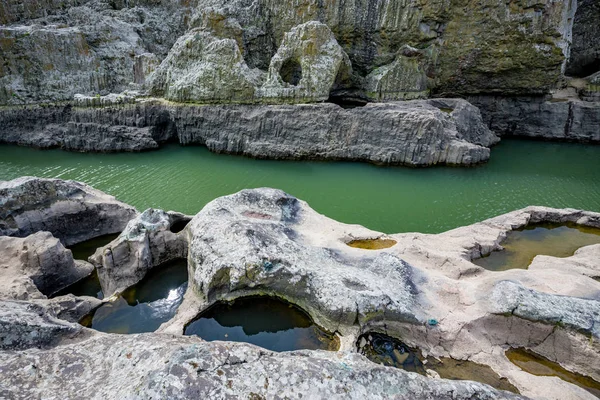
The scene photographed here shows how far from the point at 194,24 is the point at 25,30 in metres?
7.72

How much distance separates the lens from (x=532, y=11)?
1356 cm

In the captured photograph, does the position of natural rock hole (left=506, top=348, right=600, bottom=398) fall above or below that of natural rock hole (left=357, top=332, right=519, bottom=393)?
above

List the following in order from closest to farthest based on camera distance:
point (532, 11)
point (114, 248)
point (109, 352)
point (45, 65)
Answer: point (109, 352) → point (114, 248) → point (532, 11) → point (45, 65)

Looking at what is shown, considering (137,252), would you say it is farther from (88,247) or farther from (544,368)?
(544,368)

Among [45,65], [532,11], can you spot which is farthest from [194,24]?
[532,11]

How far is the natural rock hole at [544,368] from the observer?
11.4 feet

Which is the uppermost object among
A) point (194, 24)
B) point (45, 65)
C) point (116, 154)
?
point (194, 24)

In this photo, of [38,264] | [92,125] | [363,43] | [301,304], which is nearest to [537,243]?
[301,304]

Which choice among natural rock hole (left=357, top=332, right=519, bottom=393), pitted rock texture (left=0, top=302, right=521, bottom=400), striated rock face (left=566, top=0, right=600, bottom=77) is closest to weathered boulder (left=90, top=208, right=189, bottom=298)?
pitted rock texture (left=0, top=302, right=521, bottom=400)

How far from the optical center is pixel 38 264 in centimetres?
504

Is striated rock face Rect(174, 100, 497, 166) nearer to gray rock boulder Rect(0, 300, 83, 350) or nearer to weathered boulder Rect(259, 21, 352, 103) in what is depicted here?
weathered boulder Rect(259, 21, 352, 103)

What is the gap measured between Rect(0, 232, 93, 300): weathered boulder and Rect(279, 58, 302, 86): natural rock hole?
11.6 metres

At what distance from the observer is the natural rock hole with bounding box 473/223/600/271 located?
18.5ft

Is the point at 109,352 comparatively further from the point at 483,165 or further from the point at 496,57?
the point at 496,57
